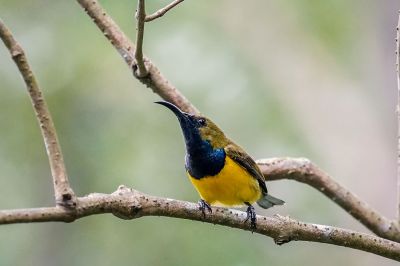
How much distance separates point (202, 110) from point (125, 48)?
4.69 metres

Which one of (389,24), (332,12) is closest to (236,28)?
(332,12)

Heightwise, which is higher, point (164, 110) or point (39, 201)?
point (164, 110)

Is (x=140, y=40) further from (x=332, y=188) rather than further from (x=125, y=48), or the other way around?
(x=332, y=188)

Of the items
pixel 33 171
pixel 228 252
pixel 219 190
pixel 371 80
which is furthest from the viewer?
pixel 371 80

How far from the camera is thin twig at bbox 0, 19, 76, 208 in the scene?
2471 mm

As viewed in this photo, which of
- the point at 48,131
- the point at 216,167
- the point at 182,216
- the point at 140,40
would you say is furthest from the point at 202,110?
the point at 48,131

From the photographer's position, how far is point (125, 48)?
4.14 meters

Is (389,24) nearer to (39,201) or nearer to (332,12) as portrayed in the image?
(332,12)

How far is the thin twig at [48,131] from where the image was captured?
2471mm

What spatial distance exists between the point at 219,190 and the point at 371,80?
5758 millimetres

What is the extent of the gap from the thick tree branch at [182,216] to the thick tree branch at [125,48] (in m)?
1.07

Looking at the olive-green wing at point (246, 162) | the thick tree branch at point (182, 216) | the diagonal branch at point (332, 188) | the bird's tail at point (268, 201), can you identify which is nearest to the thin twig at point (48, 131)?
the thick tree branch at point (182, 216)

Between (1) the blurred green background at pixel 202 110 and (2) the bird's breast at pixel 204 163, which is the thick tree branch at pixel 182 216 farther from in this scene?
(1) the blurred green background at pixel 202 110

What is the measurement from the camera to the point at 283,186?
29.2 feet
